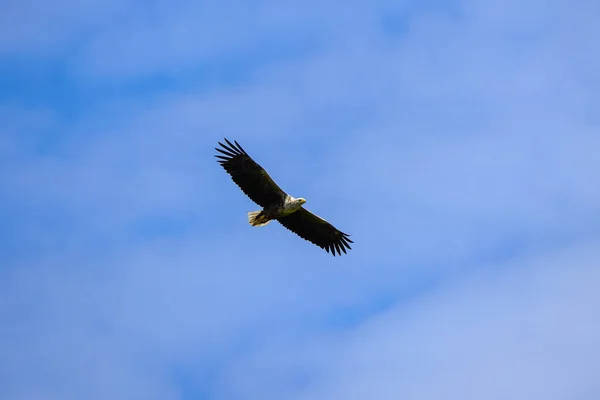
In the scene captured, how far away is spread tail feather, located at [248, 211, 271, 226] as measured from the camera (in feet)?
117

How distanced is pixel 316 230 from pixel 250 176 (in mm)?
3459

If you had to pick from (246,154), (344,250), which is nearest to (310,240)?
(344,250)

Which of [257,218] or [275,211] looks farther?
[257,218]

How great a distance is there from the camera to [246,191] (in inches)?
1394

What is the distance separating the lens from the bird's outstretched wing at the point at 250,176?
34906 mm

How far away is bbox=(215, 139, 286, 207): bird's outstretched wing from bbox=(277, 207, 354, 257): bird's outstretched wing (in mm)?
1259

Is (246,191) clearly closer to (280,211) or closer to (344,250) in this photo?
(280,211)

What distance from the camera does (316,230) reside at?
3728 cm

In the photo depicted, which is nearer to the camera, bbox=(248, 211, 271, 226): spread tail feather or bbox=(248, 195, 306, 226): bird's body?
bbox=(248, 195, 306, 226): bird's body

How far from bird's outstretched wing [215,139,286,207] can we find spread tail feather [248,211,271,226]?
410mm

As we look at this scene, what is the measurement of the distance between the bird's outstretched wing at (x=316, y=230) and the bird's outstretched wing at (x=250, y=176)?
1.26 m

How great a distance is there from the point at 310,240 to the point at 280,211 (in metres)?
2.56

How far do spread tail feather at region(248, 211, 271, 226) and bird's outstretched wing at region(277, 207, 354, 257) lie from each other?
32.5 inches

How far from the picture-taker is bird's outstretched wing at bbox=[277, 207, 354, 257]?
36.7 metres
